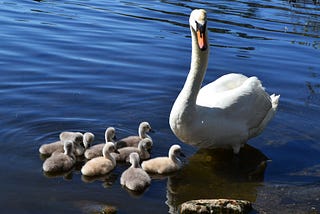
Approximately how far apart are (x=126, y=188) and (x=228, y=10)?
51.4 feet

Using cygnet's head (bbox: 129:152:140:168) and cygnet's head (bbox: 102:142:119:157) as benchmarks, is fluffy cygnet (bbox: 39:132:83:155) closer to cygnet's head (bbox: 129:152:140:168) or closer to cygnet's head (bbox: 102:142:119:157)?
cygnet's head (bbox: 102:142:119:157)

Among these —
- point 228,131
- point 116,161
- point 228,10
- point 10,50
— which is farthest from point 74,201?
point 228,10

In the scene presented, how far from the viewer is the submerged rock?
663 centimetres

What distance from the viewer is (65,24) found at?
1761cm

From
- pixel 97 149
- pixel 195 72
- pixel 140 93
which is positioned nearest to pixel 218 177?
pixel 195 72

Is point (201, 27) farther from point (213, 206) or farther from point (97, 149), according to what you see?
point (213, 206)

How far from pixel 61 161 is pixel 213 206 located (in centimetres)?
217

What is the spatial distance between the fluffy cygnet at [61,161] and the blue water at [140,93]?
14 cm

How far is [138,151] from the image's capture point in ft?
26.7

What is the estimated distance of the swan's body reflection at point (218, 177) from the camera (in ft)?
24.1

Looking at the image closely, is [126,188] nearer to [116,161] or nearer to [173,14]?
[116,161]

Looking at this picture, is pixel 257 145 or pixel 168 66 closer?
pixel 257 145

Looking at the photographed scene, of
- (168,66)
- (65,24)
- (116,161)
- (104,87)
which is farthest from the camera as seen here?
(65,24)

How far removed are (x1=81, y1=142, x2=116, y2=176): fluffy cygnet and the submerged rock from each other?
4.38ft
